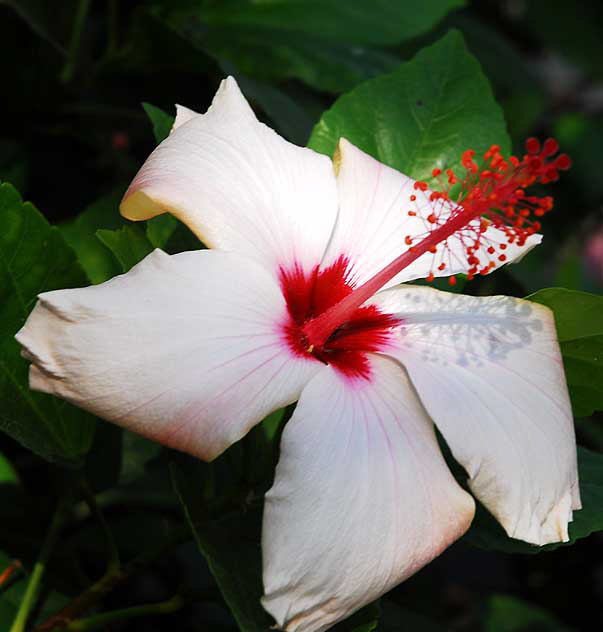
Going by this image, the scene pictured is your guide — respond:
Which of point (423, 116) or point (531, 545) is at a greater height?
point (423, 116)

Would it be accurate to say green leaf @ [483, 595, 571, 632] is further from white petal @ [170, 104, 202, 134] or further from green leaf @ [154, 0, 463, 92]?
white petal @ [170, 104, 202, 134]

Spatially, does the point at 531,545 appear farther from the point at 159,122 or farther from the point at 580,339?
the point at 159,122

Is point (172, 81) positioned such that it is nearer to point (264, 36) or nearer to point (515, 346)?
point (264, 36)

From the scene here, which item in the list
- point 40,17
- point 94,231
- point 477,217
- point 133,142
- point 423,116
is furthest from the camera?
point 133,142

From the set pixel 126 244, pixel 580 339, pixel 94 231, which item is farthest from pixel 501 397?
pixel 94 231

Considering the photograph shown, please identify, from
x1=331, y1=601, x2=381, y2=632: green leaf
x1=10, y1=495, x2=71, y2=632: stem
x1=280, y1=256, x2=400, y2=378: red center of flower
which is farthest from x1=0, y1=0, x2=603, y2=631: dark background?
x1=280, y1=256, x2=400, y2=378: red center of flower

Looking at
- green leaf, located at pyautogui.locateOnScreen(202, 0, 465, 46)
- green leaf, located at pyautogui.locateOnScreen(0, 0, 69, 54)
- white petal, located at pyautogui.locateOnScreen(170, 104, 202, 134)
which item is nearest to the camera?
white petal, located at pyautogui.locateOnScreen(170, 104, 202, 134)

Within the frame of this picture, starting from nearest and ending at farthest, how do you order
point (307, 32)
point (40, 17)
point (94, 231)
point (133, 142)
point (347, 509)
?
1. point (347, 509)
2. point (94, 231)
3. point (40, 17)
4. point (307, 32)
5. point (133, 142)
